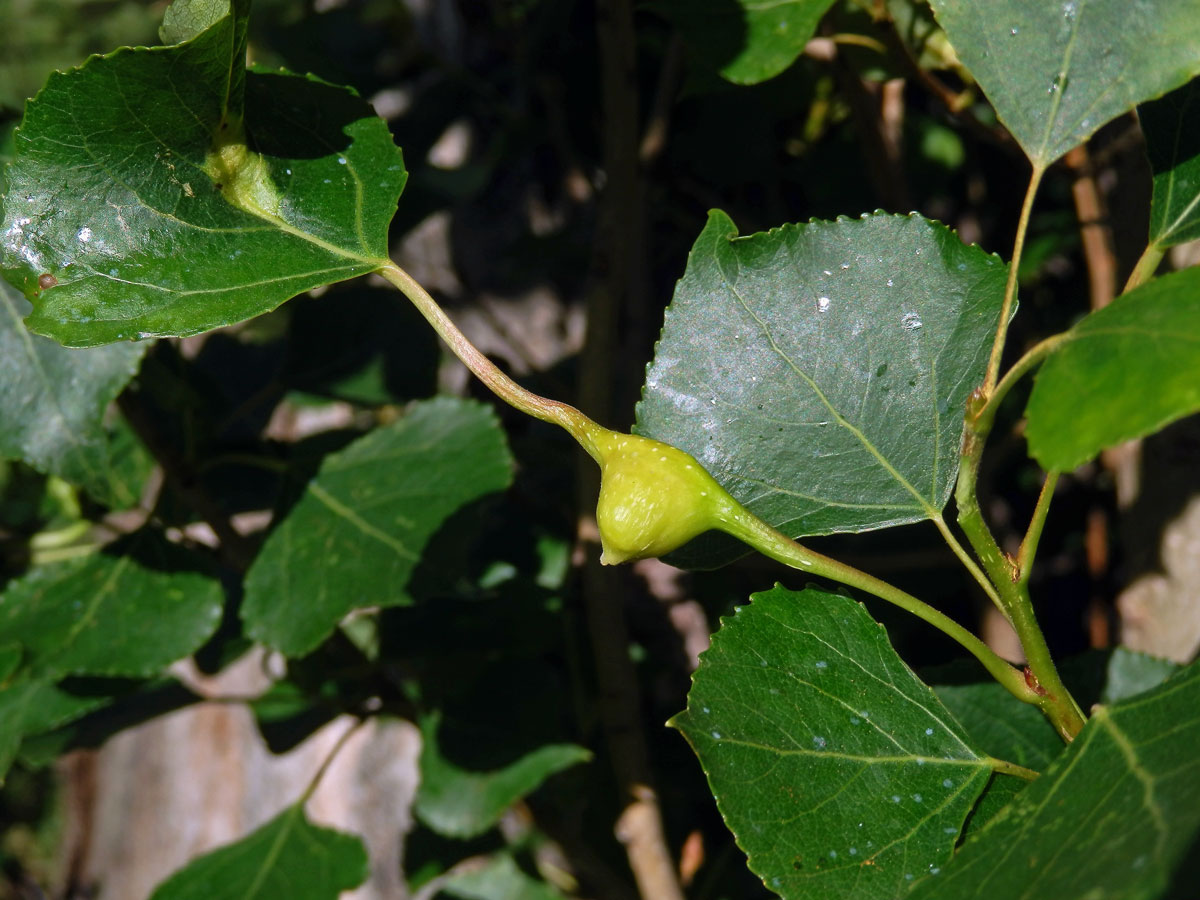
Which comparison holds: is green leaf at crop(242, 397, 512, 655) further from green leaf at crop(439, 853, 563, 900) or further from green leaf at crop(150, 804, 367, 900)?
green leaf at crop(439, 853, 563, 900)

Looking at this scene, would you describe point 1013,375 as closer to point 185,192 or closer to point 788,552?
point 788,552

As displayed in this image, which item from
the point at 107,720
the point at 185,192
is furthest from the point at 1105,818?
the point at 107,720

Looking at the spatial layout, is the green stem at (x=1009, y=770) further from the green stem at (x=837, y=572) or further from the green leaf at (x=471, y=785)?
the green leaf at (x=471, y=785)

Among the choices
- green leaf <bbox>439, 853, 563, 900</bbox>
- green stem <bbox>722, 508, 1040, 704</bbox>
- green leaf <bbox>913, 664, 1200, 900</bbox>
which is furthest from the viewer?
green leaf <bbox>439, 853, 563, 900</bbox>

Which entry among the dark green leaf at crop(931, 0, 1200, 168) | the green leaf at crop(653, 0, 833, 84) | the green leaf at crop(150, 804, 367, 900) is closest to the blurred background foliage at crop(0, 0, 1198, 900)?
the green leaf at crop(653, 0, 833, 84)

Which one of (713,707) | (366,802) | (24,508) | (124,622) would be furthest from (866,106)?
(366,802)

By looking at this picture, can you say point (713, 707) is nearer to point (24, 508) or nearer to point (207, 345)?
point (207, 345)
